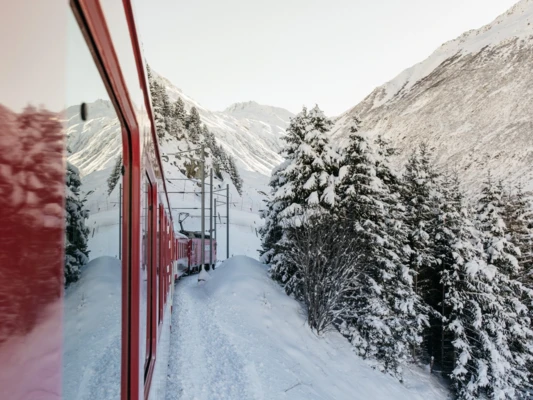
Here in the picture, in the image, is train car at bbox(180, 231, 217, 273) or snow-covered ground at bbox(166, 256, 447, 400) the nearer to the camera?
snow-covered ground at bbox(166, 256, 447, 400)

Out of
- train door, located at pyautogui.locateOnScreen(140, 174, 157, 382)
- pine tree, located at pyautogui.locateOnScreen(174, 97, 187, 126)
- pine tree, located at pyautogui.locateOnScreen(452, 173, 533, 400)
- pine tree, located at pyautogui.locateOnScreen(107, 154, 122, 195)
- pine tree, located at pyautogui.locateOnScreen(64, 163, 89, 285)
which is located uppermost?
pine tree, located at pyautogui.locateOnScreen(174, 97, 187, 126)

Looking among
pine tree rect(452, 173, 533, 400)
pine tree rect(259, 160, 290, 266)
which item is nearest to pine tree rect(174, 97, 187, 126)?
pine tree rect(259, 160, 290, 266)

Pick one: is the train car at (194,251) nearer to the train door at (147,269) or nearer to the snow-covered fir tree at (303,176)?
the snow-covered fir tree at (303,176)

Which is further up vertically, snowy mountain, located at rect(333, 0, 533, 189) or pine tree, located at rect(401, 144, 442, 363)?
snowy mountain, located at rect(333, 0, 533, 189)

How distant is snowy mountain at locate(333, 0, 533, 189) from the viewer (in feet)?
207

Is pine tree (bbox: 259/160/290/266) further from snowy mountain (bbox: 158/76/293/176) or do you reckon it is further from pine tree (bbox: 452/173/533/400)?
snowy mountain (bbox: 158/76/293/176)

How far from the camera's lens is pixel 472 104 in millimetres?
82938

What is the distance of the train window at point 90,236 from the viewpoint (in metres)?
0.94

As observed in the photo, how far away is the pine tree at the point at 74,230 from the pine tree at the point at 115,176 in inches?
15.0

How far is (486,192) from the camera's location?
20.8 metres

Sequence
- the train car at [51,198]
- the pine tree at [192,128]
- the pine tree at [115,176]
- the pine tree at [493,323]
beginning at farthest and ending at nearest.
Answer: the pine tree at [192,128] < the pine tree at [493,323] < the pine tree at [115,176] < the train car at [51,198]

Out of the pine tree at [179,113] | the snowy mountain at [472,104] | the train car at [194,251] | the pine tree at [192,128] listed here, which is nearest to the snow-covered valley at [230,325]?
the train car at [194,251]

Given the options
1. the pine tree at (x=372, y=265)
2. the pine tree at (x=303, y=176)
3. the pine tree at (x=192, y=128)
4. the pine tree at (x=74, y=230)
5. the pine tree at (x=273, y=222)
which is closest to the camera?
the pine tree at (x=74, y=230)

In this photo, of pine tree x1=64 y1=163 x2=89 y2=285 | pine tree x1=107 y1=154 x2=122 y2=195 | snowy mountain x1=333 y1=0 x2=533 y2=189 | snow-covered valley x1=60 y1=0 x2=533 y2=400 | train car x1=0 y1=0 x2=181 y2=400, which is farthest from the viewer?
snowy mountain x1=333 y1=0 x2=533 y2=189
